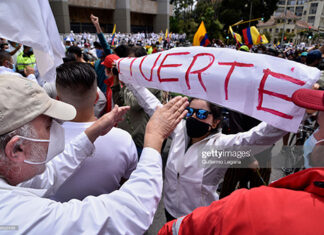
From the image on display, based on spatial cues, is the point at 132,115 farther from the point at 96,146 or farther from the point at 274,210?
the point at 274,210

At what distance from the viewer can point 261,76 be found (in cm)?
123

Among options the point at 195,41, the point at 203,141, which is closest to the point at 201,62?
the point at 203,141

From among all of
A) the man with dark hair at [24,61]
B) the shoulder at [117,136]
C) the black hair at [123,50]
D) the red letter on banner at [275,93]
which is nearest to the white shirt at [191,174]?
the red letter on banner at [275,93]

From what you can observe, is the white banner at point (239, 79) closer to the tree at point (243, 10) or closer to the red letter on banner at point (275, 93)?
the red letter on banner at point (275, 93)

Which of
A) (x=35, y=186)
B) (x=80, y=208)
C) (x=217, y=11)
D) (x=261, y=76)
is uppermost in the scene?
(x=217, y=11)

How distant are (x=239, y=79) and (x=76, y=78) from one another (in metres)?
1.07

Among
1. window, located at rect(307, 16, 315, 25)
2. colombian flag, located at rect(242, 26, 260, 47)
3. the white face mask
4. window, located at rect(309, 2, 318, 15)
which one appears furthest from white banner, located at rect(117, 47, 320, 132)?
window, located at rect(307, 16, 315, 25)

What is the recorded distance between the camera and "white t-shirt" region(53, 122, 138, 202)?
4.35ft

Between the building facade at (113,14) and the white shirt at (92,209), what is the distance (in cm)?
2592

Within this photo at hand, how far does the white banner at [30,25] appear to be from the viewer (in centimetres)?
173

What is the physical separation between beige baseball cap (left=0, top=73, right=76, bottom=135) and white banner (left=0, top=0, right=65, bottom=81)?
1.17m

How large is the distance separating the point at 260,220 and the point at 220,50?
1.06 m

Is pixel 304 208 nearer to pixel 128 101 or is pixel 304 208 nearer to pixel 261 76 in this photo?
pixel 261 76

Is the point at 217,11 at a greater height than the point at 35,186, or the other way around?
the point at 217,11
